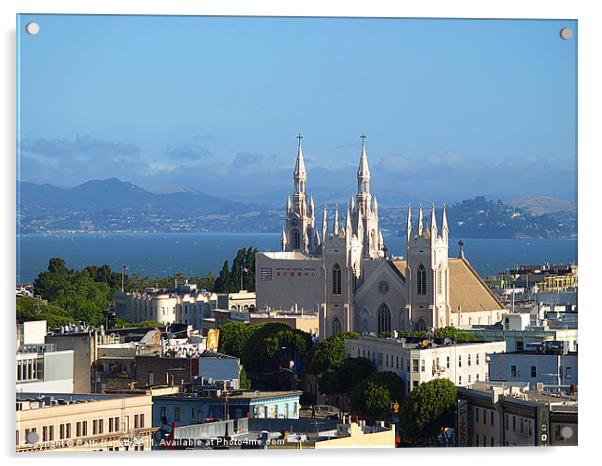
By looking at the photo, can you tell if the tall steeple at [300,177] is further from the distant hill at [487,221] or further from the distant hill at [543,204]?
the distant hill at [543,204]

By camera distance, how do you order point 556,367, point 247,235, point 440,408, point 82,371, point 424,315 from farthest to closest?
point 247,235 < point 424,315 < point 82,371 < point 556,367 < point 440,408

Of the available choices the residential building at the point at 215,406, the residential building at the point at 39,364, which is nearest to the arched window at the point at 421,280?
the residential building at the point at 39,364

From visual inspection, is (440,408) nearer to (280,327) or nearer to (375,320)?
(280,327)

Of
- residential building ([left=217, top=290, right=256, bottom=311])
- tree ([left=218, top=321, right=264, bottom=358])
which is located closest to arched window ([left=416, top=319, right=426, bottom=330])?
tree ([left=218, top=321, right=264, bottom=358])

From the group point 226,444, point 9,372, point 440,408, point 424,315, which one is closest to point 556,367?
point 440,408

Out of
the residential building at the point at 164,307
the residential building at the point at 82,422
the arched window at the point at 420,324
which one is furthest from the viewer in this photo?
the residential building at the point at 164,307
